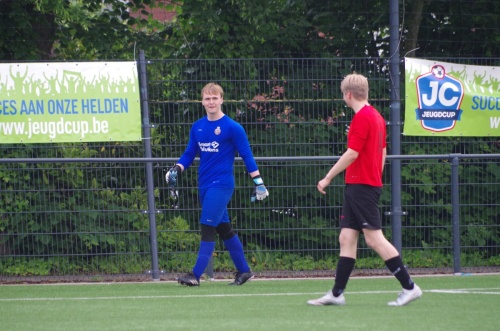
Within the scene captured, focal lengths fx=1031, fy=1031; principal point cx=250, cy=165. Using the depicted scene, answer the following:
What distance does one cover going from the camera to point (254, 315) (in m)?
7.93

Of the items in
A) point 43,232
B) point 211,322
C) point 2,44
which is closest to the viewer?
point 211,322

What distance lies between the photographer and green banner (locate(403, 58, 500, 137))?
41.4 ft

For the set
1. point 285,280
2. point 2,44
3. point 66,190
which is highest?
point 2,44

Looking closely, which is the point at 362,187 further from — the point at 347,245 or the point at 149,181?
the point at 149,181

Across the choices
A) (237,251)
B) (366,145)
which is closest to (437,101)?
(237,251)

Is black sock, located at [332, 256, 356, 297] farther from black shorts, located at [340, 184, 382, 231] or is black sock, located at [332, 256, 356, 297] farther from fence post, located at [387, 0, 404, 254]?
fence post, located at [387, 0, 404, 254]

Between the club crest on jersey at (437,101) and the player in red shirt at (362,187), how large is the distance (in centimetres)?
440

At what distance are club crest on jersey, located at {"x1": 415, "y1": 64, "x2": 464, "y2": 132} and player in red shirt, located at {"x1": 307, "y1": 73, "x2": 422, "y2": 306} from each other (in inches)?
173

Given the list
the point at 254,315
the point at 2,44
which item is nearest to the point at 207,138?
the point at 254,315

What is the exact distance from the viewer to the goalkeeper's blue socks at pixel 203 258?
33.4ft

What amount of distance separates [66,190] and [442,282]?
429cm

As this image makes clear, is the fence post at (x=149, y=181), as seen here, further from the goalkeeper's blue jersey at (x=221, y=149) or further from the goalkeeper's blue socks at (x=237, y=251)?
the goalkeeper's blue jersey at (x=221, y=149)

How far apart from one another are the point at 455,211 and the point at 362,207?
4.05 metres

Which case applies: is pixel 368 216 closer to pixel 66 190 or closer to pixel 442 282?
pixel 442 282
